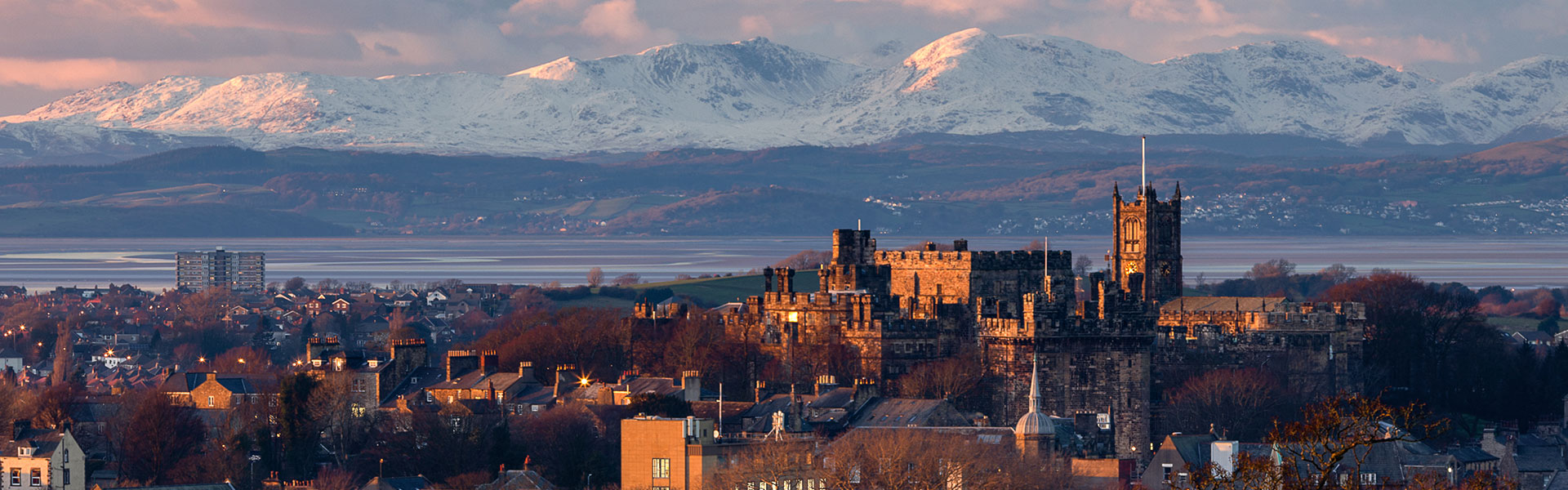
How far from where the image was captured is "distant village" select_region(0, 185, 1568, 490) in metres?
83.9

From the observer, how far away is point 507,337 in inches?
5349

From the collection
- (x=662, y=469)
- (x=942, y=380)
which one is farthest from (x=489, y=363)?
(x=662, y=469)

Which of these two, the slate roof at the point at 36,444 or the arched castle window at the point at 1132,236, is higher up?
the arched castle window at the point at 1132,236

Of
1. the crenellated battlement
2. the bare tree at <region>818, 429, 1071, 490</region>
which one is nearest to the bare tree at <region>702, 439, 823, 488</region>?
the bare tree at <region>818, 429, 1071, 490</region>

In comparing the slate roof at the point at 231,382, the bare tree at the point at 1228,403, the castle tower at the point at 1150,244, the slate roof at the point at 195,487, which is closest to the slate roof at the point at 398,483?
the slate roof at the point at 195,487

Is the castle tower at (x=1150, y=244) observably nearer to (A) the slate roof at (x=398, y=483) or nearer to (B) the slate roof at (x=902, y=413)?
(B) the slate roof at (x=902, y=413)

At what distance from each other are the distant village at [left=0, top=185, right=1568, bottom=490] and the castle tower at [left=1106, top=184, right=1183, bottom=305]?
16 centimetres

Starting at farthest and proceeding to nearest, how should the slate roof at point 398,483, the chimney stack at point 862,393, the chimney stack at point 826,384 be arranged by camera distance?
the chimney stack at point 826,384 → the chimney stack at point 862,393 → the slate roof at point 398,483

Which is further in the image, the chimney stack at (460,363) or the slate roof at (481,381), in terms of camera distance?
the chimney stack at (460,363)

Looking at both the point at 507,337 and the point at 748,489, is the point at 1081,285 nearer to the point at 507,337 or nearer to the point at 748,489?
the point at 507,337

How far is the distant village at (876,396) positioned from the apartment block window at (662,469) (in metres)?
0.05

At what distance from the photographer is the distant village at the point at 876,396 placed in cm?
8388

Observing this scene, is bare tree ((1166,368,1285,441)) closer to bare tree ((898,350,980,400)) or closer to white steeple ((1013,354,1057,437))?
bare tree ((898,350,980,400))

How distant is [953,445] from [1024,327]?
94.7 feet
